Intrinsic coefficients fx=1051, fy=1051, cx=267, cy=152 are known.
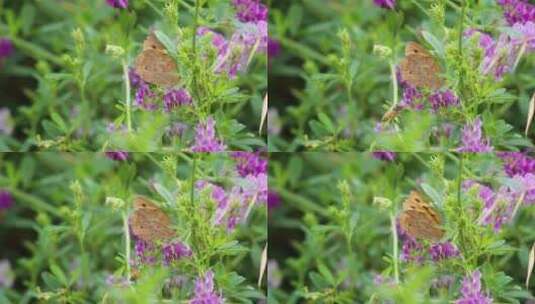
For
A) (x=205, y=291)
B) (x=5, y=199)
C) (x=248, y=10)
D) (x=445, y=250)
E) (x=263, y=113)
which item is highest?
(x=248, y=10)

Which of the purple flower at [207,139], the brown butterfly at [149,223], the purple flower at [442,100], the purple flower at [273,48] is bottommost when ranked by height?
the brown butterfly at [149,223]

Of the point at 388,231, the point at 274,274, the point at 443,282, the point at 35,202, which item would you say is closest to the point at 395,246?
the point at 388,231

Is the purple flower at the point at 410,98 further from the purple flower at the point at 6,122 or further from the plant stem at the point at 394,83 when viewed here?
the purple flower at the point at 6,122

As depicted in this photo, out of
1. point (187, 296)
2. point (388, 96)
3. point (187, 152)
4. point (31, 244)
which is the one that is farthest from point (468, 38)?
point (31, 244)

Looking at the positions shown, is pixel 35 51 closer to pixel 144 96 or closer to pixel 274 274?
pixel 144 96

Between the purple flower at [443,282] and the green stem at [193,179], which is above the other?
the green stem at [193,179]

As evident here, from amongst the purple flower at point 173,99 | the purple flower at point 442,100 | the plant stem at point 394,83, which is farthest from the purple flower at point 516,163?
the purple flower at point 173,99
